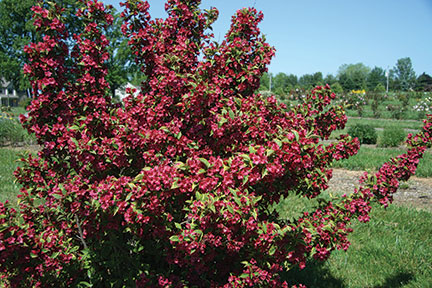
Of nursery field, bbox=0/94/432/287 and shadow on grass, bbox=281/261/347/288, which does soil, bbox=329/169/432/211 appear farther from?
shadow on grass, bbox=281/261/347/288

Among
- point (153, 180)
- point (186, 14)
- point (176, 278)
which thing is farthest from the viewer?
point (186, 14)

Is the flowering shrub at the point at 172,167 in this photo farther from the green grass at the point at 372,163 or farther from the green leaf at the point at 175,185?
the green grass at the point at 372,163

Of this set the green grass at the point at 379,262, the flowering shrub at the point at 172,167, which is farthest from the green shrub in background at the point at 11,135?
the green grass at the point at 379,262

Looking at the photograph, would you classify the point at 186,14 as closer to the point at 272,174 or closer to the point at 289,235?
the point at 272,174

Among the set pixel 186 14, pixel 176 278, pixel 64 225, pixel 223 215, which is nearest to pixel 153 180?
pixel 223 215

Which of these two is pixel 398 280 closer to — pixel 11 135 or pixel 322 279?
pixel 322 279

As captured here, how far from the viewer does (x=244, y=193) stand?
1.98 metres

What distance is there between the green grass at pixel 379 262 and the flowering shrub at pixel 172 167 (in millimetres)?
1277

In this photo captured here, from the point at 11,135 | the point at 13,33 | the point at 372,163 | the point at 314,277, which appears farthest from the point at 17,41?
the point at 314,277

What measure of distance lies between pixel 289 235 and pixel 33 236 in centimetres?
156

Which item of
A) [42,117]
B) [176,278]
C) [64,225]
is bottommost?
[176,278]

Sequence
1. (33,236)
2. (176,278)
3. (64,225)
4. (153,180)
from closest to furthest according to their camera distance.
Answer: (153,180), (33,236), (176,278), (64,225)

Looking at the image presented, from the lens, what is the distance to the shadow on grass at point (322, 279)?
11.2ft

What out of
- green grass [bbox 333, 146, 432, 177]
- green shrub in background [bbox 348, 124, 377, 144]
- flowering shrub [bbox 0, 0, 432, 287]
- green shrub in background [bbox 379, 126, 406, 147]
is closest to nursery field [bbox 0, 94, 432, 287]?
flowering shrub [bbox 0, 0, 432, 287]
